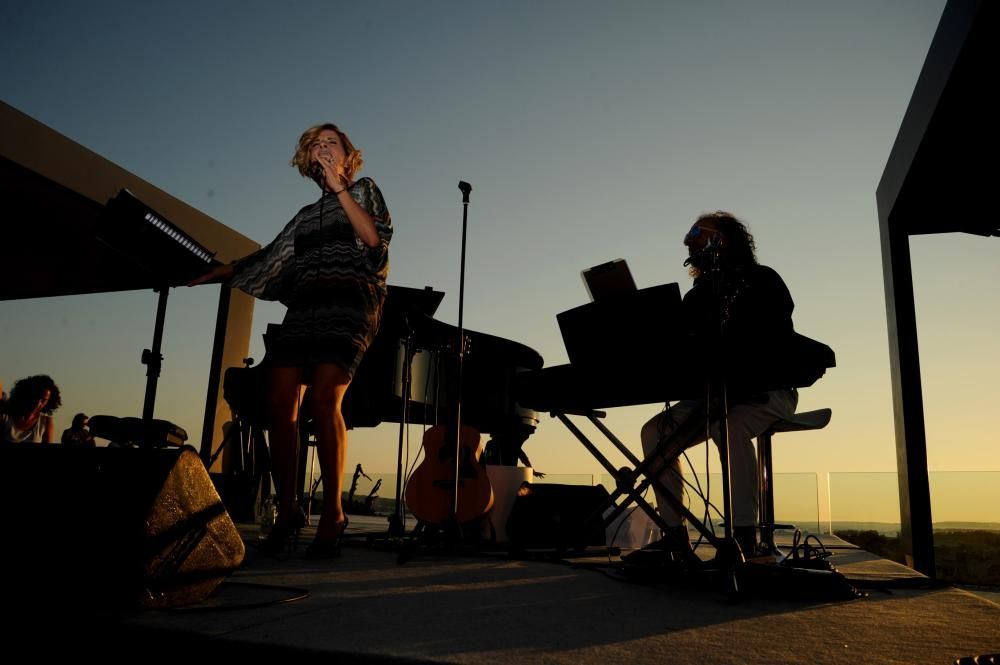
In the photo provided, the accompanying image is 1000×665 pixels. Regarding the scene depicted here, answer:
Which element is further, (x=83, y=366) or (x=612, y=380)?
(x=83, y=366)

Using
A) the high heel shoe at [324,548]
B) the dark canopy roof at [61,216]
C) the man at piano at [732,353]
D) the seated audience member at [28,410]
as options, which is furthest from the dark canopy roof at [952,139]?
the seated audience member at [28,410]

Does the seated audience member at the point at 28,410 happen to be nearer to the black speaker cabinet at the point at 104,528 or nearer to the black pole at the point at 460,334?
the black pole at the point at 460,334

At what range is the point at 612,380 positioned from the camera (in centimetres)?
236

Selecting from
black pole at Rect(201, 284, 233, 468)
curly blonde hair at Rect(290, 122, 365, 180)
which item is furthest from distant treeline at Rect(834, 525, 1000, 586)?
black pole at Rect(201, 284, 233, 468)

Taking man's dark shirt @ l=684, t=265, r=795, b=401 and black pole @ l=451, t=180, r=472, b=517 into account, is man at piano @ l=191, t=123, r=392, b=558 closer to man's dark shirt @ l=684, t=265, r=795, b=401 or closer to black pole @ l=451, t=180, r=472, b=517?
black pole @ l=451, t=180, r=472, b=517

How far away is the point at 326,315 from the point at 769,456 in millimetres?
2402

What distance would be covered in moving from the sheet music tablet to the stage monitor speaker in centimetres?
145

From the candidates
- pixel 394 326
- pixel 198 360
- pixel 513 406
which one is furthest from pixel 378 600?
pixel 198 360

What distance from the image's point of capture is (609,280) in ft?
7.86

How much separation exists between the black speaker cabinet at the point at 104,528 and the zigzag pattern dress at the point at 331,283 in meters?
1.03

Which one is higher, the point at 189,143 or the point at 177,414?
the point at 189,143

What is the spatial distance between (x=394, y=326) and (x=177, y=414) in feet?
10.2

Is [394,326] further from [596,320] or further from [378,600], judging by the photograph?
[378,600]

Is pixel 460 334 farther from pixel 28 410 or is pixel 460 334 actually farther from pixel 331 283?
pixel 28 410
